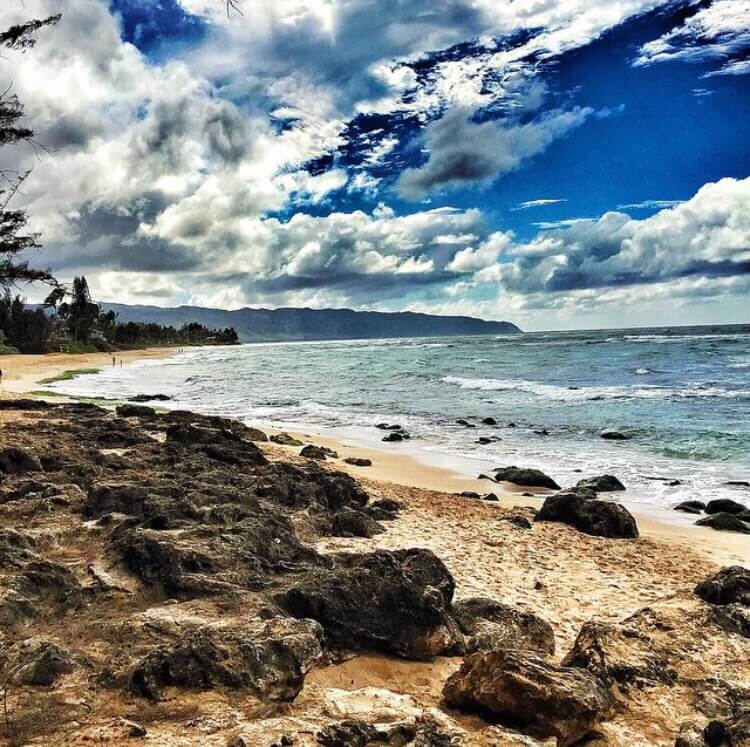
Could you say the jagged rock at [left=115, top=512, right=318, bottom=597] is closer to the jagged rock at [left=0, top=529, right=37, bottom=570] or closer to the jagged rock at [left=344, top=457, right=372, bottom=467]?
the jagged rock at [left=0, top=529, right=37, bottom=570]

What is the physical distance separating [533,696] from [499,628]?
6.21 feet

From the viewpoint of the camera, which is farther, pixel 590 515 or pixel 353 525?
pixel 590 515

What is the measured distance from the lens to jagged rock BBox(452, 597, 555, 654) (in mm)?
5723

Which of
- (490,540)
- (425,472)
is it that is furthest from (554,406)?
(490,540)

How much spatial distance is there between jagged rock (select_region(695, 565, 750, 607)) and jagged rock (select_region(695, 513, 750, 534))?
5040 mm

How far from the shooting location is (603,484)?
14977 mm

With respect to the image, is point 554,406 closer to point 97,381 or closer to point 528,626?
point 528,626

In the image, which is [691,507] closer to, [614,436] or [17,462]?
[614,436]

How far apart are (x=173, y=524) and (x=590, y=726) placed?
4.98 m

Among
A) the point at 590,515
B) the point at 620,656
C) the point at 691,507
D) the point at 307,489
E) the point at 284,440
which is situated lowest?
the point at 691,507

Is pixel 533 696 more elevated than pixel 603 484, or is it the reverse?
pixel 533 696

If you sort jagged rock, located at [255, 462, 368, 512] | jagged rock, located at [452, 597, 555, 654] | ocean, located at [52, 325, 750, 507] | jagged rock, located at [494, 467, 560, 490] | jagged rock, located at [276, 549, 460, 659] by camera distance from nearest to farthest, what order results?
jagged rock, located at [276, 549, 460, 659], jagged rock, located at [452, 597, 555, 654], jagged rock, located at [255, 462, 368, 512], jagged rock, located at [494, 467, 560, 490], ocean, located at [52, 325, 750, 507]

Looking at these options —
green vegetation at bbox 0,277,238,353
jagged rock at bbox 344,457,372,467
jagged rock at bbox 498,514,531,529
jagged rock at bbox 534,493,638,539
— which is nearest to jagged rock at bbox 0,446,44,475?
jagged rock at bbox 498,514,531,529

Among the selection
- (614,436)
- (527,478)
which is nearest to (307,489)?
(527,478)
